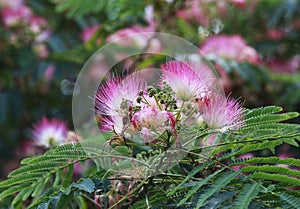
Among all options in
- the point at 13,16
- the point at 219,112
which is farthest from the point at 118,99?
the point at 13,16

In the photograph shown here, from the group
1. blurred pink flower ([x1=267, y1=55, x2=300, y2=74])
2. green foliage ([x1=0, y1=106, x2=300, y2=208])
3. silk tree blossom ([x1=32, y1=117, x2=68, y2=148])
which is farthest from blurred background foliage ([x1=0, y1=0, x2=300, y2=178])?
green foliage ([x1=0, y1=106, x2=300, y2=208])

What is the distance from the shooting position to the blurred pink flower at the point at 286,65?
3543 mm

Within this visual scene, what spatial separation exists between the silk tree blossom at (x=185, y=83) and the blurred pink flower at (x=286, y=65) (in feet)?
7.42

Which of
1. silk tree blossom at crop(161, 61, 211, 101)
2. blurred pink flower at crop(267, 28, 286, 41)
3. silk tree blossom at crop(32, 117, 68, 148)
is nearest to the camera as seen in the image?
silk tree blossom at crop(161, 61, 211, 101)

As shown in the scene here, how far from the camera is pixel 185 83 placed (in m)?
1.32

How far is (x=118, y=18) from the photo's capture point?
2.88m

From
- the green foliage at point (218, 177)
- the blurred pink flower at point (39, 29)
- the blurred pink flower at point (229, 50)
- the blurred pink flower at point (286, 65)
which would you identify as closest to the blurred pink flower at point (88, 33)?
the blurred pink flower at point (39, 29)

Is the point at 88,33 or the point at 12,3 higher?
the point at 12,3

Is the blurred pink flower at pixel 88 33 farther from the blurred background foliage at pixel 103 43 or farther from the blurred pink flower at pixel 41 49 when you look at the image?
the blurred pink flower at pixel 41 49

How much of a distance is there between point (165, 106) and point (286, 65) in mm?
2446

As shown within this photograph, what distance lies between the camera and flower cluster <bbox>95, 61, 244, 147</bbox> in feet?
4.15

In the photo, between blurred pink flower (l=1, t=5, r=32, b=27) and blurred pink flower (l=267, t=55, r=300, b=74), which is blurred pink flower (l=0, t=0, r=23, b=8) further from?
blurred pink flower (l=267, t=55, r=300, b=74)

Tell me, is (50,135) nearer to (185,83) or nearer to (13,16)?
(185,83)

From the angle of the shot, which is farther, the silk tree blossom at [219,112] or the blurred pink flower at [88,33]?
the blurred pink flower at [88,33]
